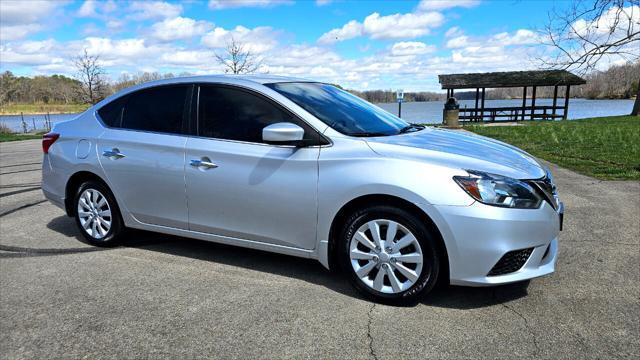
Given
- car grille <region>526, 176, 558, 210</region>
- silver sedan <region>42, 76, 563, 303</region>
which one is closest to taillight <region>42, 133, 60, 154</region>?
silver sedan <region>42, 76, 563, 303</region>

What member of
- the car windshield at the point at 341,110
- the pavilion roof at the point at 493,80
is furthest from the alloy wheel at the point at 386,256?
the pavilion roof at the point at 493,80

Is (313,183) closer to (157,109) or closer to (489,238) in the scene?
(489,238)

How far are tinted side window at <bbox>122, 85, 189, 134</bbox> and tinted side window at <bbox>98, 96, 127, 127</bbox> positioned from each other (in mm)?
71

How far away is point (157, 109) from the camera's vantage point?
454cm

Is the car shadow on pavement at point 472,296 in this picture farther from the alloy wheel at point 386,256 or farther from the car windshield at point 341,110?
the car windshield at point 341,110

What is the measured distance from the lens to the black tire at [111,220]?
4.79 metres

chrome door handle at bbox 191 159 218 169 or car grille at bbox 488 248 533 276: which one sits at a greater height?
chrome door handle at bbox 191 159 218 169

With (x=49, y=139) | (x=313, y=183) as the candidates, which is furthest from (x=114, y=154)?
(x=313, y=183)

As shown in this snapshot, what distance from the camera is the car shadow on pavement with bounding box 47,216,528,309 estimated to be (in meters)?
3.55

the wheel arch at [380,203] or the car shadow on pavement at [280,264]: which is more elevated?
the wheel arch at [380,203]

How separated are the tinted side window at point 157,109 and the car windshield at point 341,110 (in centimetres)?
95

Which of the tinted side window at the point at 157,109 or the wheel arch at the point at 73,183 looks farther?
the wheel arch at the point at 73,183

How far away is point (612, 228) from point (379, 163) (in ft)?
11.6

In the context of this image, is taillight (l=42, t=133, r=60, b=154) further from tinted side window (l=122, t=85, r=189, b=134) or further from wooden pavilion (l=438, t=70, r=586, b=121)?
wooden pavilion (l=438, t=70, r=586, b=121)
